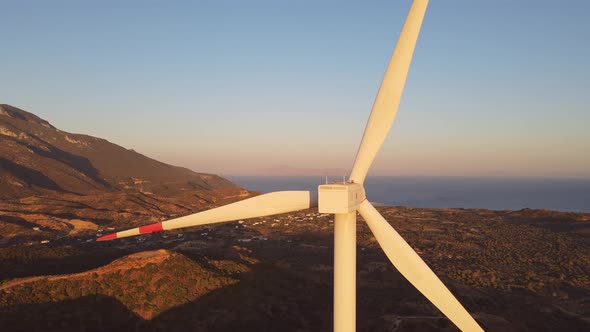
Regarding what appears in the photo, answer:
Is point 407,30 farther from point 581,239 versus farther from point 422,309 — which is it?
point 581,239

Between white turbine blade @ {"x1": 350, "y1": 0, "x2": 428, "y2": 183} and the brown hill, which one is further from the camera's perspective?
the brown hill

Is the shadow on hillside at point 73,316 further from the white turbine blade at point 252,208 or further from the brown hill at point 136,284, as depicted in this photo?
the white turbine blade at point 252,208

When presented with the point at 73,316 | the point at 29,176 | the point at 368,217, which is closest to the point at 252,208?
the point at 368,217

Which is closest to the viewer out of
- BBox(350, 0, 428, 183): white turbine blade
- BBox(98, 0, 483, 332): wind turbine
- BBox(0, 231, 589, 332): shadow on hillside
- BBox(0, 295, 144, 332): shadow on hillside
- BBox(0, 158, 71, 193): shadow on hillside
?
BBox(98, 0, 483, 332): wind turbine

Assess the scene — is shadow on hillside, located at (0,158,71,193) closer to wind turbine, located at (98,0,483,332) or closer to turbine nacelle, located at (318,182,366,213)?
wind turbine, located at (98,0,483,332)

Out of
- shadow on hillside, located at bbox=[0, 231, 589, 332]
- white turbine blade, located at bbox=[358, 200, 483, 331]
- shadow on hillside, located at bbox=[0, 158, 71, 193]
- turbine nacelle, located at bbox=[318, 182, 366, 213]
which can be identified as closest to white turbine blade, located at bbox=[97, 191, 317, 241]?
turbine nacelle, located at bbox=[318, 182, 366, 213]

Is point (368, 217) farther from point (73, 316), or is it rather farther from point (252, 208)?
point (73, 316)
